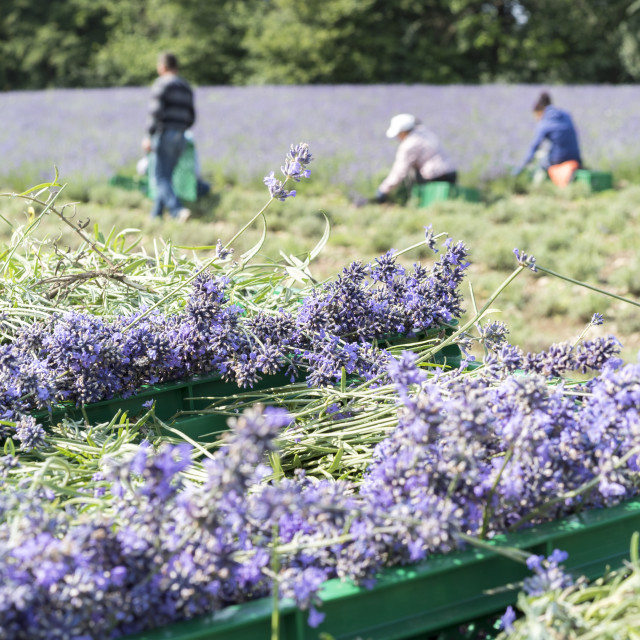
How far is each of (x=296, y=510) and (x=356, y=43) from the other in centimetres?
2865

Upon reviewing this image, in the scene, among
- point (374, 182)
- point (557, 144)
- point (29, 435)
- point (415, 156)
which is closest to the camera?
point (29, 435)

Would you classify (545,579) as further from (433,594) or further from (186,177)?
(186,177)

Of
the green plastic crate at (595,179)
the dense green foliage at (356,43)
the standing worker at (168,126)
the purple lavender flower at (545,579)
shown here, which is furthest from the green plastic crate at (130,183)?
the dense green foliage at (356,43)

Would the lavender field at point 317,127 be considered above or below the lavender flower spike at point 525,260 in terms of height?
above

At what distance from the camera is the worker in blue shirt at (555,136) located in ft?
31.8

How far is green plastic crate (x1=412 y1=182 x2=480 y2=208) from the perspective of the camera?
902cm

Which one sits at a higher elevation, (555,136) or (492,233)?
(555,136)

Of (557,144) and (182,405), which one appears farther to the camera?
(557,144)

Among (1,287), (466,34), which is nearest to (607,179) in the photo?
(1,287)

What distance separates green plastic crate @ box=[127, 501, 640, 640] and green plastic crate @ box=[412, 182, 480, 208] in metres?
7.94

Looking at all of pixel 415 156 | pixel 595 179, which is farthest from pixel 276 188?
pixel 595 179

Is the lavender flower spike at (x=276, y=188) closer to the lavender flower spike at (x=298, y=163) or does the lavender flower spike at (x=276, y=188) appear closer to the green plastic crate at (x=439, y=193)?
the lavender flower spike at (x=298, y=163)

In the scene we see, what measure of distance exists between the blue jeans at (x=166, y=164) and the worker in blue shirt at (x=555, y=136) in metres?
4.30

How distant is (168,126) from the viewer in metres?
8.43
